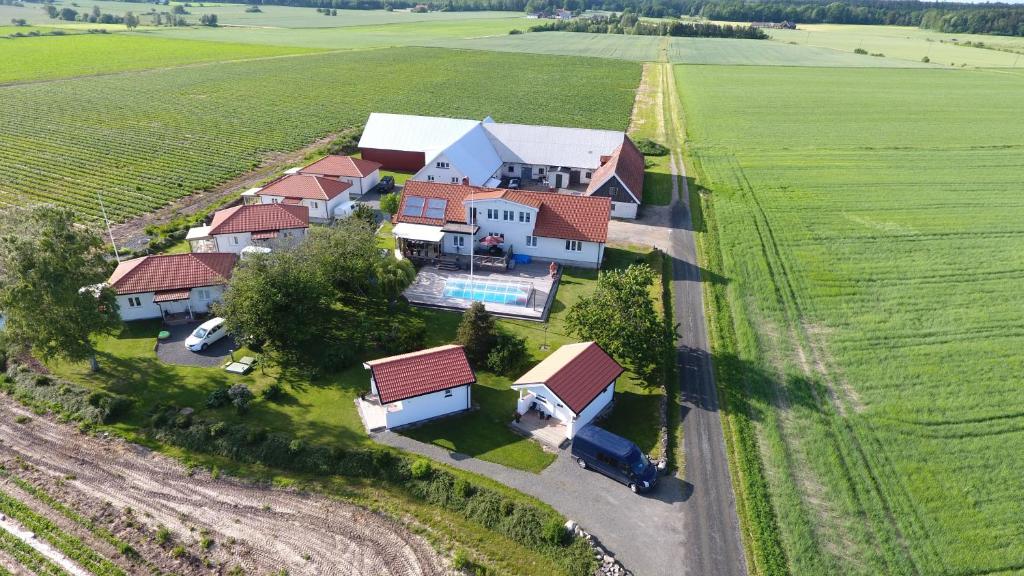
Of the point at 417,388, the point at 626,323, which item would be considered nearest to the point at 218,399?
the point at 417,388

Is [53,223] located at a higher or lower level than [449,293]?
higher

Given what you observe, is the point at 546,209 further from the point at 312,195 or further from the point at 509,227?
the point at 312,195

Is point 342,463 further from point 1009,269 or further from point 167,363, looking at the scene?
point 1009,269

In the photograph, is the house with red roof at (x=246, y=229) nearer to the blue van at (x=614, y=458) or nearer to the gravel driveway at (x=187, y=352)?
the gravel driveway at (x=187, y=352)

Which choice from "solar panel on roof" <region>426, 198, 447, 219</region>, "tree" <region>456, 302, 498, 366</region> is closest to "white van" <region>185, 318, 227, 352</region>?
"tree" <region>456, 302, 498, 366</region>

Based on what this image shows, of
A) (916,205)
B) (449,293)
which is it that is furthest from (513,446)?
(916,205)
